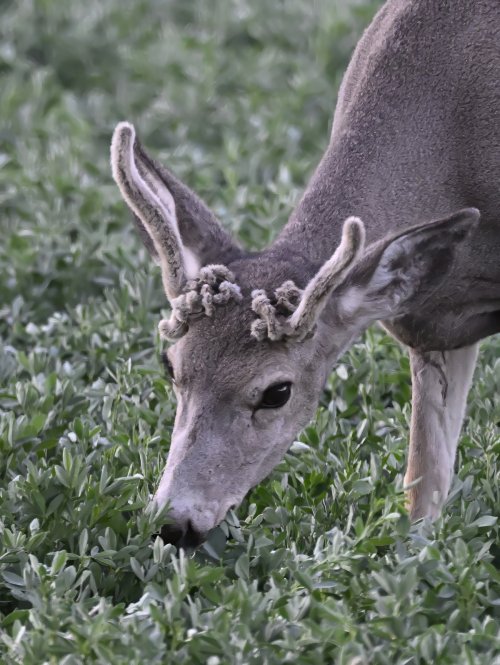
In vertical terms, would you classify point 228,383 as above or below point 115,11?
below

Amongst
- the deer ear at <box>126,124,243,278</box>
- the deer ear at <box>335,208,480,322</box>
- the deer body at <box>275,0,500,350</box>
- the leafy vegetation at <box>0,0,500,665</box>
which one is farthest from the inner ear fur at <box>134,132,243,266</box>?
the leafy vegetation at <box>0,0,500,665</box>

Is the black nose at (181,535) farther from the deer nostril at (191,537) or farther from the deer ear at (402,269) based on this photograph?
the deer ear at (402,269)

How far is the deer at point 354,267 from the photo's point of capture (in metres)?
5.65

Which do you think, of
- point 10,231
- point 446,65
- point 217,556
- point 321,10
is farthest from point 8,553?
point 321,10

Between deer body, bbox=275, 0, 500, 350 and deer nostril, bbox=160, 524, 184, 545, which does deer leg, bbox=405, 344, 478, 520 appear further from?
deer nostril, bbox=160, 524, 184, 545

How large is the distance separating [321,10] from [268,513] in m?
7.98

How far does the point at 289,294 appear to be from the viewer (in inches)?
225

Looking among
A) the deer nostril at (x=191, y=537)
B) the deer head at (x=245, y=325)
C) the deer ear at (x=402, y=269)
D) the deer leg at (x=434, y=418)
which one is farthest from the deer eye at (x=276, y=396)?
the deer leg at (x=434, y=418)

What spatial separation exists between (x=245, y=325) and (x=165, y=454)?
1.17m

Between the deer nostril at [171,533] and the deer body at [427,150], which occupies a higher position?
the deer body at [427,150]

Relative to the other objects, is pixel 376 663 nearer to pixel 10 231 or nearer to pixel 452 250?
pixel 452 250

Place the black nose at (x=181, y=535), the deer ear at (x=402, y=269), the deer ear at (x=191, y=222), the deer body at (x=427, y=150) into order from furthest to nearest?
1. the deer body at (x=427, y=150)
2. the deer ear at (x=191, y=222)
3. the deer ear at (x=402, y=269)
4. the black nose at (x=181, y=535)

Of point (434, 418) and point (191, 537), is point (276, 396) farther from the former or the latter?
point (434, 418)

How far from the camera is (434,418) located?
22.0ft
